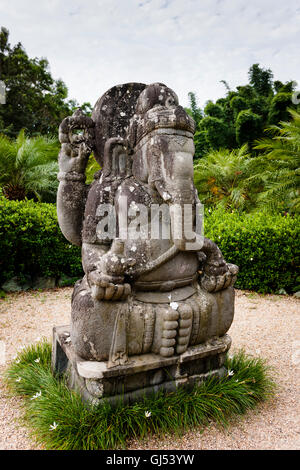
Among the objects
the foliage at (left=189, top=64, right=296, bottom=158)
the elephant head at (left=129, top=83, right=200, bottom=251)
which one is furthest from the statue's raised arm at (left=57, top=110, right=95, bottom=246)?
the foliage at (left=189, top=64, right=296, bottom=158)

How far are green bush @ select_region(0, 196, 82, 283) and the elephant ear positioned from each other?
3.45 metres

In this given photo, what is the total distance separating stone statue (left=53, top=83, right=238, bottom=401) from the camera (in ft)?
7.29

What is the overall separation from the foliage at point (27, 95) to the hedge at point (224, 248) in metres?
12.1

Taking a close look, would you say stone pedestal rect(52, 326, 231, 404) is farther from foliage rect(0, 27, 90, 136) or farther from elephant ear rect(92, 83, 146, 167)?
foliage rect(0, 27, 90, 136)

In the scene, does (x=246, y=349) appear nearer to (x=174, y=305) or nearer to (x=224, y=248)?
(x=174, y=305)

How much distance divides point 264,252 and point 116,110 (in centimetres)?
409

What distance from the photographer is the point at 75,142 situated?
2.64m

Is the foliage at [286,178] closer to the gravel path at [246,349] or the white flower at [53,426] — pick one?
the gravel path at [246,349]

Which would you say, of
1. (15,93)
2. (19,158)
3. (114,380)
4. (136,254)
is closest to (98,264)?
(136,254)

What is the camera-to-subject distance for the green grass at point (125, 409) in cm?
210

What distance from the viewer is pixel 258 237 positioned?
5770 millimetres

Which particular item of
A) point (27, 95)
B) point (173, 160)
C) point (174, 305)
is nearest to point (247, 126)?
point (27, 95)

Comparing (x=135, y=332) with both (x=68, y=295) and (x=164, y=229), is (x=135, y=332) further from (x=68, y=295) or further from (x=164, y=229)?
(x=68, y=295)

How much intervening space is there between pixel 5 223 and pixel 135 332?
3.94 metres
